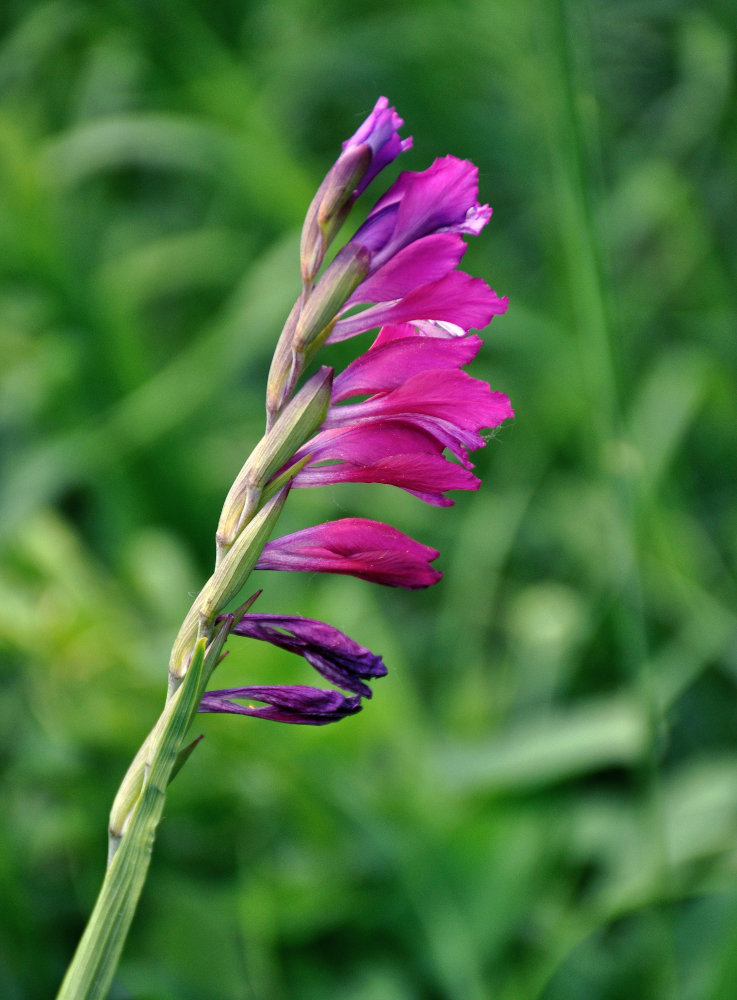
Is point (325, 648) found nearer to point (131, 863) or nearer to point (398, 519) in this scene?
point (131, 863)

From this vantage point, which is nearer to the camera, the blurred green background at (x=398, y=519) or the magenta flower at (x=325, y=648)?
the magenta flower at (x=325, y=648)

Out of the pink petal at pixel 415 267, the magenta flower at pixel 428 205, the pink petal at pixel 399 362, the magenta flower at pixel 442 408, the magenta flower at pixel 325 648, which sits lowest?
the magenta flower at pixel 325 648

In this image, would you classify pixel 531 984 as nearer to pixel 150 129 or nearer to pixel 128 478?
pixel 128 478

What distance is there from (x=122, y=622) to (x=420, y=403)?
29.5 inches

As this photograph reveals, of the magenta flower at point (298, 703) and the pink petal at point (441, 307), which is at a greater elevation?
the pink petal at point (441, 307)

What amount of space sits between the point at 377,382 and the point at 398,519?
3.15 ft

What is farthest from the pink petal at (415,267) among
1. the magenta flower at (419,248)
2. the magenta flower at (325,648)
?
the magenta flower at (325,648)

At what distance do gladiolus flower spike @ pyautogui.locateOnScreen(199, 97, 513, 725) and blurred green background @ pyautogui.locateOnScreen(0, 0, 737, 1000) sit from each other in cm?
16

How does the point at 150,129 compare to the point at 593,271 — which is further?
the point at 150,129

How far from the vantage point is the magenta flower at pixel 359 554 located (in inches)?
11.5

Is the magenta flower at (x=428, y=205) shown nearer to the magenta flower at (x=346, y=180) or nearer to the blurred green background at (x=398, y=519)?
the magenta flower at (x=346, y=180)

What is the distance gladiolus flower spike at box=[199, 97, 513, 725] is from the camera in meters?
0.27

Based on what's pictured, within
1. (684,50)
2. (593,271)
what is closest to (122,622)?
(593,271)

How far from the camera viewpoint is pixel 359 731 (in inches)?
36.8
